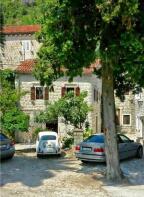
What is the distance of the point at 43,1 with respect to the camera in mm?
21391

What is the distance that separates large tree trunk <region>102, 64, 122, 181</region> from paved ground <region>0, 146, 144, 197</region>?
0.64 metres

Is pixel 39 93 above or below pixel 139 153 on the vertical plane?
above

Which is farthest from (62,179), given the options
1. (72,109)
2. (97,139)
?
(72,109)

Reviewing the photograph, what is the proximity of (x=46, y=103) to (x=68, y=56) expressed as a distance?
32.7 metres

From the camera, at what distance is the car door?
2938cm

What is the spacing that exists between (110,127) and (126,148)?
734cm

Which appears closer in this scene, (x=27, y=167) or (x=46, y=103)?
(x=27, y=167)

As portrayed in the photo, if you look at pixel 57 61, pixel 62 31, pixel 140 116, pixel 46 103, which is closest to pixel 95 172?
pixel 57 61

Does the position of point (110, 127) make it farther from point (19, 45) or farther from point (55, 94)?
point (19, 45)

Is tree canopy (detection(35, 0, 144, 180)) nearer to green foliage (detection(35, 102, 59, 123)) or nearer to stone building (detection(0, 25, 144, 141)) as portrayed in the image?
green foliage (detection(35, 102, 59, 123))

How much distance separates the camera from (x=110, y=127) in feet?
74.5

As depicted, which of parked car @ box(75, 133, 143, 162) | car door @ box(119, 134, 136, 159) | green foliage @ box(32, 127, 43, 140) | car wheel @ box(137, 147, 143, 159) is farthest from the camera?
green foliage @ box(32, 127, 43, 140)

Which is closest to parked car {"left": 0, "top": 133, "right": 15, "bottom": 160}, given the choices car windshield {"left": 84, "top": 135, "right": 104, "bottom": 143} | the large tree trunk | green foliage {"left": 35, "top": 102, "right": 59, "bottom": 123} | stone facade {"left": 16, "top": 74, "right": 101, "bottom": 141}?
car windshield {"left": 84, "top": 135, "right": 104, "bottom": 143}

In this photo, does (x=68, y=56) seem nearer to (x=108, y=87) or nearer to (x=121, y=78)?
(x=108, y=87)
